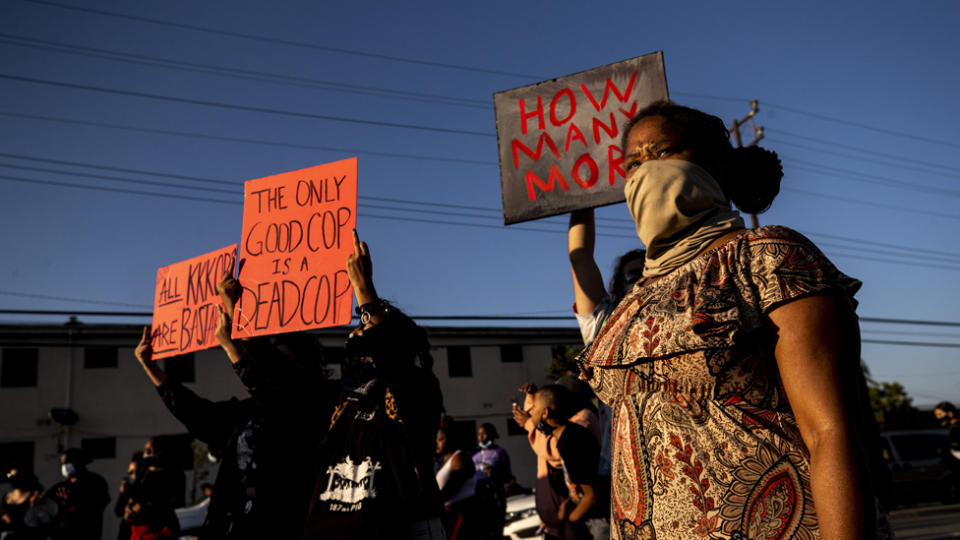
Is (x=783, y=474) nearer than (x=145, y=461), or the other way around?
(x=783, y=474)

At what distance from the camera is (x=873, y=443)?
1441mm

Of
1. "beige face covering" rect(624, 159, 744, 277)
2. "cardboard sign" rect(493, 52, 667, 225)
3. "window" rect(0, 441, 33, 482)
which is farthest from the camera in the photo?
"window" rect(0, 441, 33, 482)

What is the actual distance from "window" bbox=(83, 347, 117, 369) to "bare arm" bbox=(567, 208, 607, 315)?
26936 mm

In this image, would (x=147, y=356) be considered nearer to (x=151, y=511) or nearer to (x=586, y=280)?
(x=151, y=511)

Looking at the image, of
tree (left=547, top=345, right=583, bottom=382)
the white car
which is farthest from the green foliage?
the white car

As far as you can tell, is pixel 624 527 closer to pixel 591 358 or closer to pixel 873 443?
pixel 591 358

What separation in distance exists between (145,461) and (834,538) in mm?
6498

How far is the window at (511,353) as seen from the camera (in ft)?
103

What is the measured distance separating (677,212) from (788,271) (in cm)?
32

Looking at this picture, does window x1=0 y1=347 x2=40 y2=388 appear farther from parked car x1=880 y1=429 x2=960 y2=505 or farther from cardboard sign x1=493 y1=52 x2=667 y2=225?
cardboard sign x1=493 y1=52 x2=667 y2=225

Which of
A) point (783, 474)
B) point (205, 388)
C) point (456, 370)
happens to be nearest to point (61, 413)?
point (205, 388)

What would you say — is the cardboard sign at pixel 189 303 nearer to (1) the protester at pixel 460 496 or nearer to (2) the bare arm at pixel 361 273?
(2) the bare arm at pixel 361 273

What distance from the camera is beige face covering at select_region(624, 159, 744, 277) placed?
1.64 metres

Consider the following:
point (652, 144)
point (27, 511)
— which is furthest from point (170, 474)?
point (652, 144)
